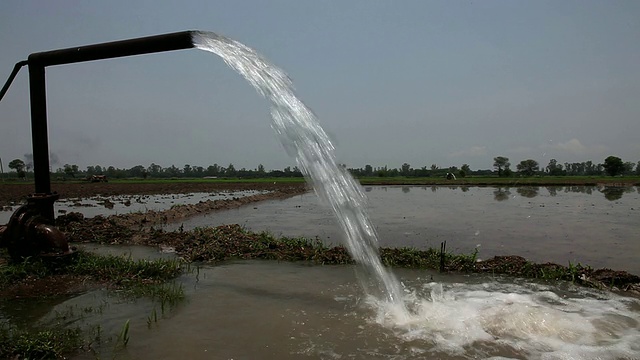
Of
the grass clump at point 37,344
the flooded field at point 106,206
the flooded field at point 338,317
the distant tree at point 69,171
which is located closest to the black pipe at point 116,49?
the flooded field at point 338,317

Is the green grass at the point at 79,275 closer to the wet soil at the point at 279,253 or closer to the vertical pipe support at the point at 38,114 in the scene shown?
the wet soil at the point at 279,253

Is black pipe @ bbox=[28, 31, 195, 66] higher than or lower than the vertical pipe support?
higher

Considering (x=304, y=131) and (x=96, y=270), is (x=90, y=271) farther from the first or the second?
(x=304, y=131)

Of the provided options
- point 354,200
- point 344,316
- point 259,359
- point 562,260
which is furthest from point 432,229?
point 259,359

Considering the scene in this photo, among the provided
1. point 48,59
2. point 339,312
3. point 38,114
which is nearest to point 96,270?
point 38,114

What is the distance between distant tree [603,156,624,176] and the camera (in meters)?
56.0

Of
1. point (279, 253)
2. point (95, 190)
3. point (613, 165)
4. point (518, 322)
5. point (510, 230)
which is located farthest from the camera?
point (613, 165)

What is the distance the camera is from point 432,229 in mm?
12359

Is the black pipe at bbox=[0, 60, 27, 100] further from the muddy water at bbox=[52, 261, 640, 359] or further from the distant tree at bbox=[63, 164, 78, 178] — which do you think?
the distant tree at bbox=[63, 164, 78, 178]

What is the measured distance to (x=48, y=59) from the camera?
5754mm

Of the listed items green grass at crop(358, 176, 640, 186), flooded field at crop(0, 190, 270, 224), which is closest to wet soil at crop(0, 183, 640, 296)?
flooded field at crop(0, 190, 270, 224)

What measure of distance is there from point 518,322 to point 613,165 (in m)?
66.3

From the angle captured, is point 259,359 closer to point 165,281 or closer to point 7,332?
point 7,332

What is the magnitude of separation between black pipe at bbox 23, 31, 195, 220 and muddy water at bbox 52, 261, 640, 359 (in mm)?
2283
